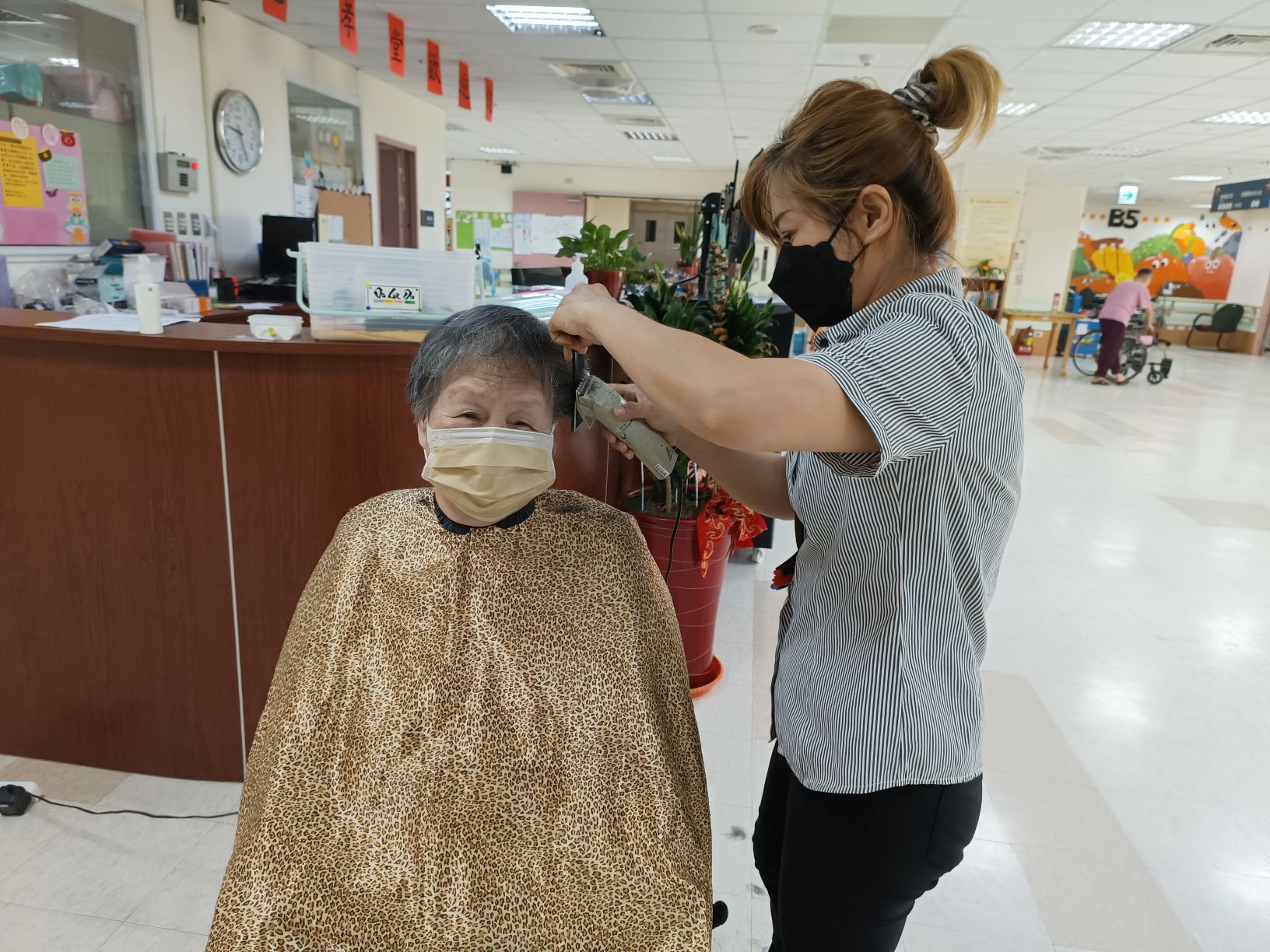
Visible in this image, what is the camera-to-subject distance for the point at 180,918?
5.72 feet

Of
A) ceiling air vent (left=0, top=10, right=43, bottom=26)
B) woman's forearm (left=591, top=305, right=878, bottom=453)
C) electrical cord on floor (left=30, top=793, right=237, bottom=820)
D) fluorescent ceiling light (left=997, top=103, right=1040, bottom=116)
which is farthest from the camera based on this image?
fluorescent ceiling light (left=997, top=103, right=1040, bottom=116)

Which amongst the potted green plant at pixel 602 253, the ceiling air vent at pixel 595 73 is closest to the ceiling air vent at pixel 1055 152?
the ceiling air vent at pixel 595 73

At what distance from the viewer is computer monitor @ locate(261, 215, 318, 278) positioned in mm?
5219

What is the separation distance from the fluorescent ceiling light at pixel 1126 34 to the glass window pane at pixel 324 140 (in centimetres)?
553

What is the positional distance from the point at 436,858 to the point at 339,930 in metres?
0.15

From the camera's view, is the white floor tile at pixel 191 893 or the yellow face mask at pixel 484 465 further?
the white floor tile at pixel 191 893

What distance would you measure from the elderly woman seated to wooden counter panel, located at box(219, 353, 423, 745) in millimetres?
605

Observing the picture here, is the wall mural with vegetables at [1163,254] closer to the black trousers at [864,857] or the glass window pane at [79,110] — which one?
the glass window pane at [79,110]

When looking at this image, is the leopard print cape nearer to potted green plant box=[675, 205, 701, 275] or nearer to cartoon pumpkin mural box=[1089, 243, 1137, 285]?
potted green plant box=[675, 205, 701, 275]

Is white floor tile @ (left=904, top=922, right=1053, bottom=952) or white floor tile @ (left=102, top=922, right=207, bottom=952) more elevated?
white floor tile @ (left=102, top=922, right=207, bottom=952)

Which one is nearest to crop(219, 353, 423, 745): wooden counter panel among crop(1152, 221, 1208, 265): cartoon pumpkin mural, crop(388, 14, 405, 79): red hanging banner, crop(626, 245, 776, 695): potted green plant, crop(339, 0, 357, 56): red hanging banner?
crop(626, 245, 776, 695): potted green plant

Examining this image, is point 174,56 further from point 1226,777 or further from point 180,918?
point 1226,777

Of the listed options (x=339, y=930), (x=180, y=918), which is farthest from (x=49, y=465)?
(x=339, y=930)

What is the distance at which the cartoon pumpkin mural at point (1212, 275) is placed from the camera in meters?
16.6
